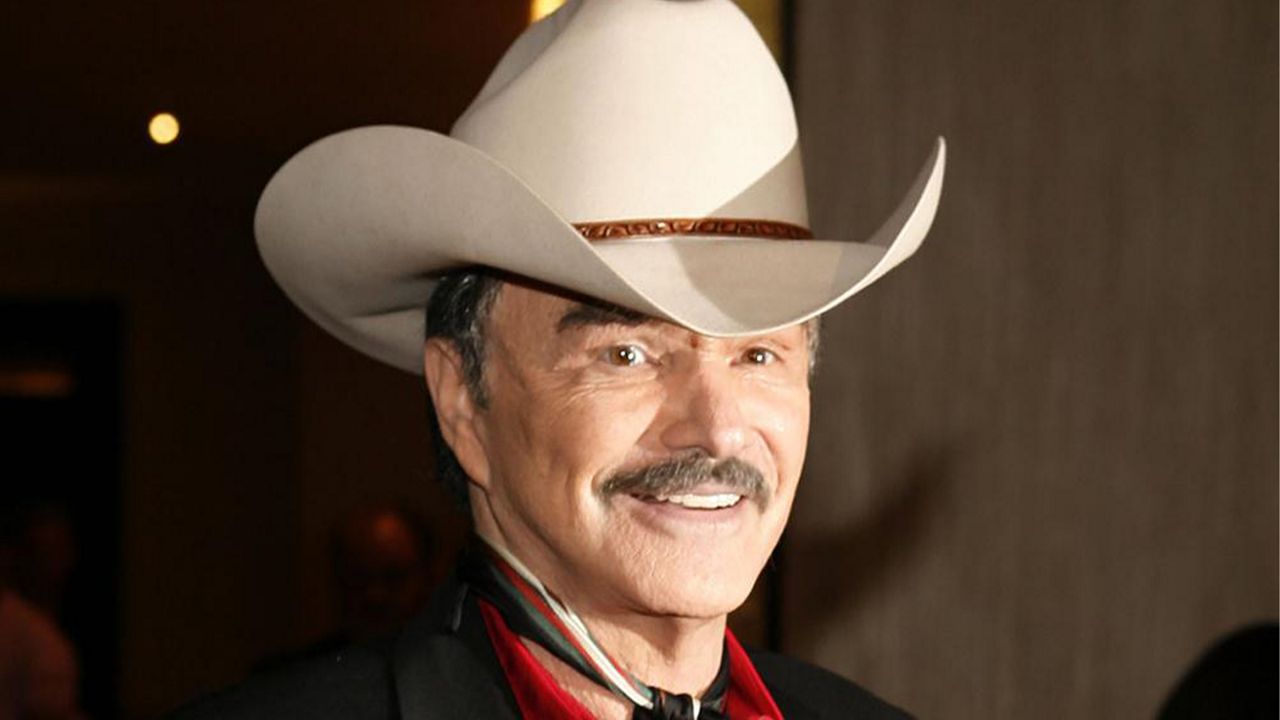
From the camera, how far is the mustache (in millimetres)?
1684

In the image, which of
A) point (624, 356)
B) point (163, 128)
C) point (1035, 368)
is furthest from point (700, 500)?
point (163, 128)

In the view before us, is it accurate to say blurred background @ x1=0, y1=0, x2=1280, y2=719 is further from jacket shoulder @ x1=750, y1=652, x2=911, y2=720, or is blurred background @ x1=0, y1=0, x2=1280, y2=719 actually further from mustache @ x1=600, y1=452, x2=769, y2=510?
mustache @ x1=600, y1=452, x2=769, y2=510

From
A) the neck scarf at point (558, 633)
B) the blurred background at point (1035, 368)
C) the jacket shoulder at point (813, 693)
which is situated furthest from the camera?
the blurred background at point (1035, 368)

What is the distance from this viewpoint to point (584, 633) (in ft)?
5.81

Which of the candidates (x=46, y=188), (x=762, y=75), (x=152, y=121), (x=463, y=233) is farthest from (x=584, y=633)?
(x=46, y=188)

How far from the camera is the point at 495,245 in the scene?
1.69 meters

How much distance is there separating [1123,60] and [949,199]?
37 cm

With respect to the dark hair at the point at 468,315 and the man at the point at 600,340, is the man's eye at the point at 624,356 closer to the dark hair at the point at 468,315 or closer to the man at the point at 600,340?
the man at the point at 600,340

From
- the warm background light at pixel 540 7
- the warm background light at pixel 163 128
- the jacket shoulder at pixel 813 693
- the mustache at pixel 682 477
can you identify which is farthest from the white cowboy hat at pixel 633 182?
the warm background light at pixel 163 128

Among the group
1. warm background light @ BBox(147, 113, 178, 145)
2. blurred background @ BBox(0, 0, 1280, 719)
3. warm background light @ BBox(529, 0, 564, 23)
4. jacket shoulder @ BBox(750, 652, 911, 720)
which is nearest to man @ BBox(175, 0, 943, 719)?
jacket shoulder @ BBox(750, 652, 911, 720)

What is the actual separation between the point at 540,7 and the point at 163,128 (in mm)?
3357

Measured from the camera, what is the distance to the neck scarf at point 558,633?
1755mm

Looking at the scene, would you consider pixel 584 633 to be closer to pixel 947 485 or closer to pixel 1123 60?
pixel 947 485

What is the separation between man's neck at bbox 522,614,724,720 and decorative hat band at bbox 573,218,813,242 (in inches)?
12.7
